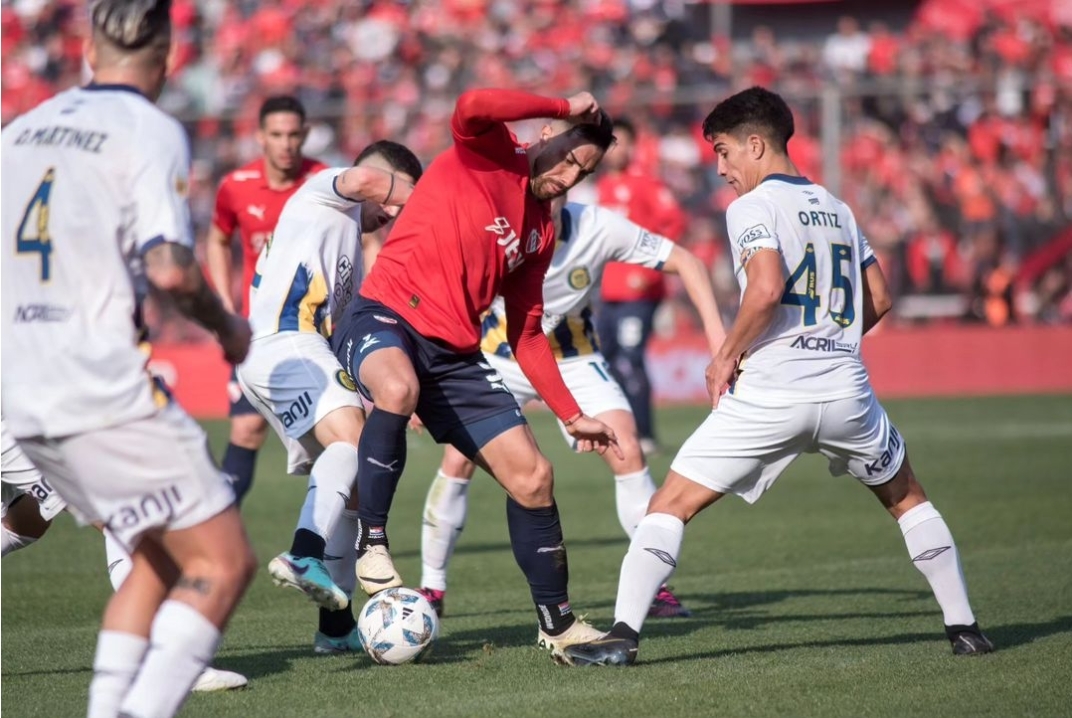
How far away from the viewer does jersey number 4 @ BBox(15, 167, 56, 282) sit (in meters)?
4.11

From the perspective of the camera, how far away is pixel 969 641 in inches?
245

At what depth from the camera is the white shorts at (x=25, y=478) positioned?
6074 millimetres

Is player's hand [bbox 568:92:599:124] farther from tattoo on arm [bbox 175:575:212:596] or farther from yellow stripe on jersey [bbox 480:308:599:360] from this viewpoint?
yellow stripe on jersey [bbox 480:308:599:360]

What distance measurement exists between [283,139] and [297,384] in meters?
3.19

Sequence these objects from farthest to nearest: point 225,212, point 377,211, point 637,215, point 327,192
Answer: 1. point 637,215
2. point 225,212
3. point 377,211
4. point 327,192

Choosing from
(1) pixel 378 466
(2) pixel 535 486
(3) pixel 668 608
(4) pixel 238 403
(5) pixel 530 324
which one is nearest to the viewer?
(1) pixel 378 466

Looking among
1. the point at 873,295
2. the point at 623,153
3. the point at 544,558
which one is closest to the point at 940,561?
the point at 873,295

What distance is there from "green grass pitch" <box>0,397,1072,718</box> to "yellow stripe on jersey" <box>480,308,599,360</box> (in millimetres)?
1403

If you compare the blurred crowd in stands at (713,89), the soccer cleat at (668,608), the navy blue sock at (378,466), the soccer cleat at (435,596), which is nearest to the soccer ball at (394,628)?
the navy blue sock at (378,466)

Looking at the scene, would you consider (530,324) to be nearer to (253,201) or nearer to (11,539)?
(11,539)

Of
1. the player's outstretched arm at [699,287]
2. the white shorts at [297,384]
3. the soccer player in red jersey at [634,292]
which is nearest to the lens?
the white shorts at [297,384]

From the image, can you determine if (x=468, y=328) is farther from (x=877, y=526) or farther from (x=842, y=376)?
(x=877, y=526)

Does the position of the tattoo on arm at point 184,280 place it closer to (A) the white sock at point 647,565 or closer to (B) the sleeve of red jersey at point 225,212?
(A) the white sock at point 647,565

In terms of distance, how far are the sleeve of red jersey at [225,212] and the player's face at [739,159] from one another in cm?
458
